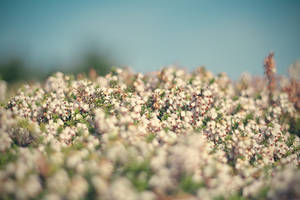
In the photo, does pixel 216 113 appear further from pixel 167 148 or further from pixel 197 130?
pixel 167 148

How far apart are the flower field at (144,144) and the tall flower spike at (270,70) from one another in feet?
3.41

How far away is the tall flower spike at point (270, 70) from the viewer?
379 inches

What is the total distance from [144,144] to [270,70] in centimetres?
751

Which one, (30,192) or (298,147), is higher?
(298,147)

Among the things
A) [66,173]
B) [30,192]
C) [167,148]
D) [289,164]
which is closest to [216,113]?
[289,164]

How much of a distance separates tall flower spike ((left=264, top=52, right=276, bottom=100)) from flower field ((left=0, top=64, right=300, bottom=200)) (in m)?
1.04

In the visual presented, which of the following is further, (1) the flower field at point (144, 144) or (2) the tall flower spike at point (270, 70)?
(2) the tall flower spike at point (270, 70)

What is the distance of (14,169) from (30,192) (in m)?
0.51

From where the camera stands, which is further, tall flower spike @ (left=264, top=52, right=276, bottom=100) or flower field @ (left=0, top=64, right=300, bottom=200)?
tall flower spike @ (left=264, top=52, right=276, bottom=100)

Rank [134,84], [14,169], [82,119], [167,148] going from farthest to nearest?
[134,84] → [82,119] → [167,148] → [14,169]

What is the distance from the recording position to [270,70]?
980 centimetres

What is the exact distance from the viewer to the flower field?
3.53 m

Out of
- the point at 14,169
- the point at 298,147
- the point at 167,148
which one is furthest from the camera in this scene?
the point at 298,147

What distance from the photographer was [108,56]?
3192 cm
